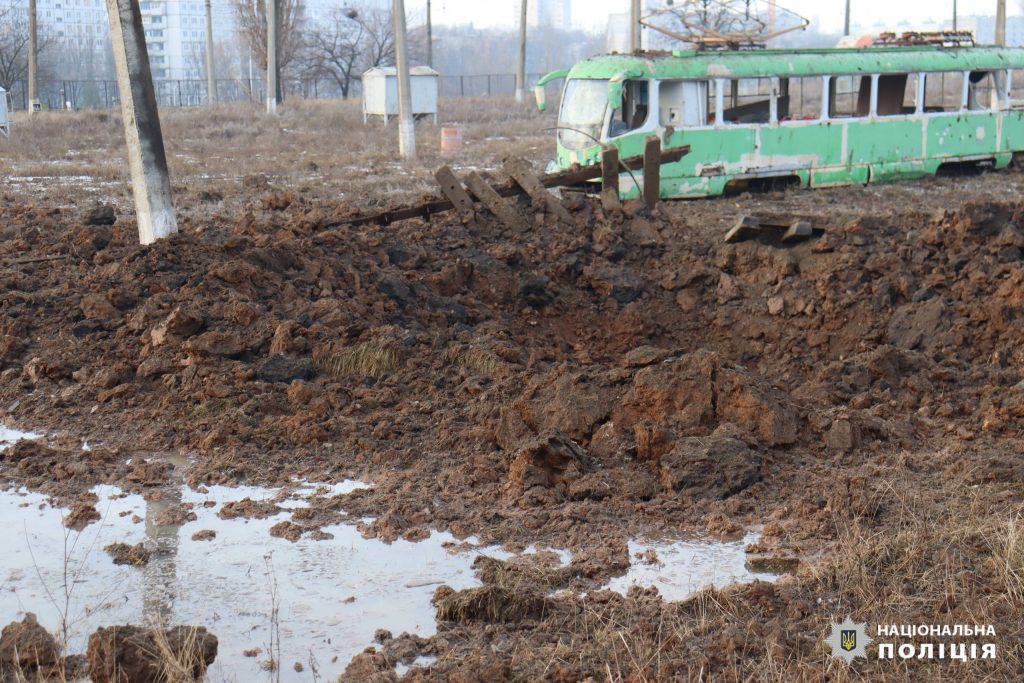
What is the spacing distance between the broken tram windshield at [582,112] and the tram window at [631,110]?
0.65ft

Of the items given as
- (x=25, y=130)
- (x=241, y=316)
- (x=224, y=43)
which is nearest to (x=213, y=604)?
(x=241, y=316)

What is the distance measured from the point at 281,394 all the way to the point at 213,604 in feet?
8.71

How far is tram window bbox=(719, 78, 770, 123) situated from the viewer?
1659 centimetres

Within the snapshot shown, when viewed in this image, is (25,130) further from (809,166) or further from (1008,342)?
(1008,342)

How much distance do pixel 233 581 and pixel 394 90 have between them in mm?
32542

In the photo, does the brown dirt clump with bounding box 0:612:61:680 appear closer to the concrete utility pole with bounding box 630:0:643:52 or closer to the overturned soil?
the overturned soil

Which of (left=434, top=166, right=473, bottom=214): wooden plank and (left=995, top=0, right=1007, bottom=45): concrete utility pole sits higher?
(left=995, top=0, right=1007, bottom=45): concrete utility pole

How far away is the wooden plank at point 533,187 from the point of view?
1098 centimetres

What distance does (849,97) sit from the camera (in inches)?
689

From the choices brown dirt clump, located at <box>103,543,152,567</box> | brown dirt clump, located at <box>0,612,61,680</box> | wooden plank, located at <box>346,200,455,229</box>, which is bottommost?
brown dirt clump, located at <box>103,543,152,567</box>

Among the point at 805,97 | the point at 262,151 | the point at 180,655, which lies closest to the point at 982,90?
the point at 805,97

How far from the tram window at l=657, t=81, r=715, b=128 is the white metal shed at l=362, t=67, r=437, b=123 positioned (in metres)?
19.9

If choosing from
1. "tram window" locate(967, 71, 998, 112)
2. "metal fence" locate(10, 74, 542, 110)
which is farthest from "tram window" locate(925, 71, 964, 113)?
"metal fence" locate(10, 74, 542, 110)

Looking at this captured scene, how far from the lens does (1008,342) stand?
8039 millimetres
